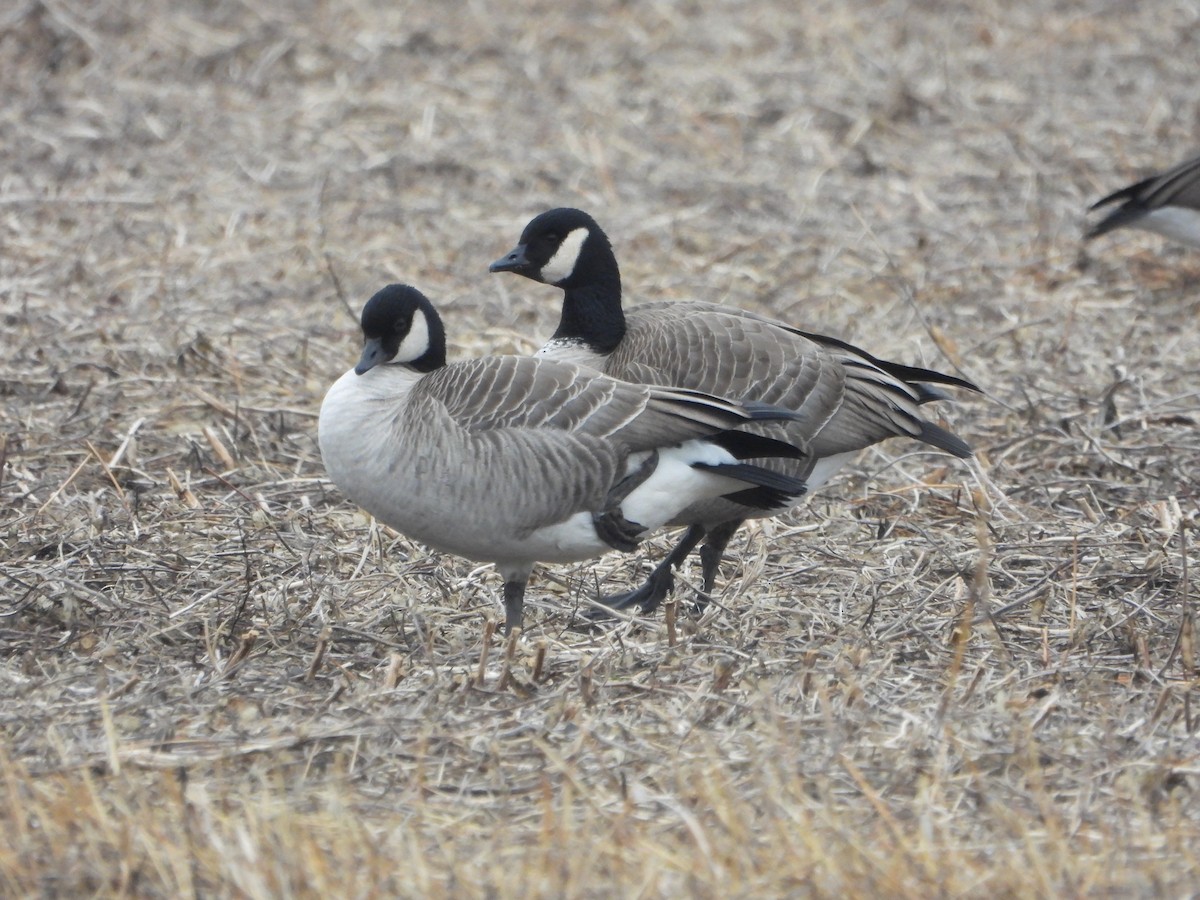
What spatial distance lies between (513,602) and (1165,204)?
407cm

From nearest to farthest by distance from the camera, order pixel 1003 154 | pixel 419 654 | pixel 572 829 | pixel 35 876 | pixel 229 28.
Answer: pixel 35 876, pixel 572 829, pixel 419 654, pixel 1003 154, pixel 229 28

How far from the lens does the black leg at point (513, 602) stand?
16.0ft

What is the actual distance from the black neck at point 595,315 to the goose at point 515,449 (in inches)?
24.1

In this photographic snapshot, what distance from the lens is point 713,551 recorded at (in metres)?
5.52

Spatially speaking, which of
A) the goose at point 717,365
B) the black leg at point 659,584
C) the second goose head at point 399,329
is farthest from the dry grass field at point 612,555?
the second goose head at point 399,329

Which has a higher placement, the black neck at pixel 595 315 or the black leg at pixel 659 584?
the black neck at pixel 595 315

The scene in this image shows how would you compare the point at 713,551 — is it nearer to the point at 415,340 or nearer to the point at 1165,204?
the point at 415,340

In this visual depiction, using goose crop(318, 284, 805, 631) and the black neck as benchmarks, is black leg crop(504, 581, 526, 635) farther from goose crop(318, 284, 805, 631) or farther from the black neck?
the black neck

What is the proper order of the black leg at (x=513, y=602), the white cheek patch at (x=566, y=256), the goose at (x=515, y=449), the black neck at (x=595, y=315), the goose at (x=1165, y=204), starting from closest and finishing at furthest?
1. the goose at (x=515, y=449)
2. the black leg at (x=513, y=602)
3. the black neck at (x=595, y=315)
4. the white cheek patch at (x=566, y=256)
5. the goose at (x=1165, y=204)

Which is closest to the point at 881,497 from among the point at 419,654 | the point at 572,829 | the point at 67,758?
the point at 419,654

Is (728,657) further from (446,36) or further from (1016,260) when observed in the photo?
(446,36)

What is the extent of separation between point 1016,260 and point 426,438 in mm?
5102

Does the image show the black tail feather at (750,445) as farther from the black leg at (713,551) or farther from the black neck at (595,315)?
the black neck at (595,315)

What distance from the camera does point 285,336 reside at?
752cm
